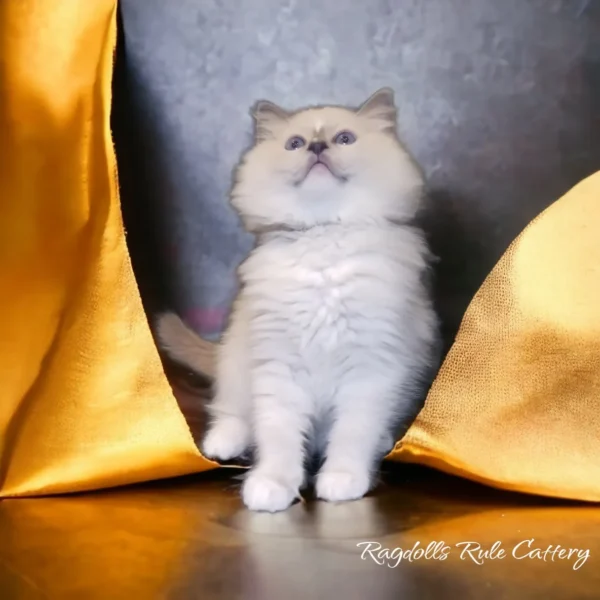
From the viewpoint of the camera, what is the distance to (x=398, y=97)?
1473mm

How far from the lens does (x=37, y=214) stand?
45.1 inches

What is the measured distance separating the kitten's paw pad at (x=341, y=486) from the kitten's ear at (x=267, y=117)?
2.17ft

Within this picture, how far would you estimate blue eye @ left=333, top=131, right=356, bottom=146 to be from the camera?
1.31 metres

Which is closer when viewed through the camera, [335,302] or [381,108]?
[335,302]

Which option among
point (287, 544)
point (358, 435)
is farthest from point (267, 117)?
point (287, 544)

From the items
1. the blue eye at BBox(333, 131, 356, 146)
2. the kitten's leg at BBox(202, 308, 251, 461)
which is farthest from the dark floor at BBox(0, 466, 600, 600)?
the blue eye at BBox(333, 131, 356, 146)

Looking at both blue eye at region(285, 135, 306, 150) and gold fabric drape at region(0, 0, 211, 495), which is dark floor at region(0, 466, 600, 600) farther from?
blue eye at region(285, 135, 306, 150)

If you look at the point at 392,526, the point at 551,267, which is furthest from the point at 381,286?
the point at 392,526

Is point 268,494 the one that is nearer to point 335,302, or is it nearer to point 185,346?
point 335,302

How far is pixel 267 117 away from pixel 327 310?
1.42 ft

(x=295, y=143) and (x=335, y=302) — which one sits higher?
(x=295, y=143)

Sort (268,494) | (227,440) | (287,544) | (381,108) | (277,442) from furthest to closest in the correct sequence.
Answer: (381,108)
(227,440)
(277,442)
(268,494)
(287,544)

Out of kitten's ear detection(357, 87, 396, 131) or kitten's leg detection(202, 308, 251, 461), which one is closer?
kitten's leg detection(202, 308, 251, 461)

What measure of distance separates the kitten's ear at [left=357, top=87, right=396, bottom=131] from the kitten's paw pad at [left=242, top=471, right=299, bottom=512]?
2.25 ft
